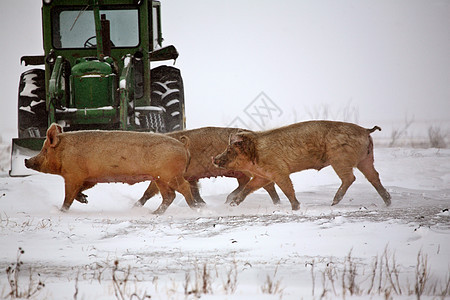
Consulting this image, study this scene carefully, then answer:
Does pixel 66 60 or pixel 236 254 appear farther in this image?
pixel 66 60

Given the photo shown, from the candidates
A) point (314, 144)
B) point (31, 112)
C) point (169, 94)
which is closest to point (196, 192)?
point (314, 144)

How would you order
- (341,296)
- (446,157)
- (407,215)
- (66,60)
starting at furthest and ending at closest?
1. (446,157)
2. (66,60)
3. (407,215)
4. (341,296)

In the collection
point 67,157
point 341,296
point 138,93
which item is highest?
point 138,93

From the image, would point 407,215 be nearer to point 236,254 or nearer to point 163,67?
point 236,254

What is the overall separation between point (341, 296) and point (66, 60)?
782 centimetres

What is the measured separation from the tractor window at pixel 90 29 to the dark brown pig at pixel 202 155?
8.82 ft

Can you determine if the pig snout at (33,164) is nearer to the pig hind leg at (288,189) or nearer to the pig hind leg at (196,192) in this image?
the pig hind leg at (196,192)

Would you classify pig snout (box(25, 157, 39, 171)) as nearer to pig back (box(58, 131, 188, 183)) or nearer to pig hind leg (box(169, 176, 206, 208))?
pig back (box(58, 131, 188, 183))

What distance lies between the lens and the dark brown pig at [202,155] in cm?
855

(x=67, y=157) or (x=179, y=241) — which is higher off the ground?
(x=67, y=157)

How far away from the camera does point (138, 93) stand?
34.9 ft

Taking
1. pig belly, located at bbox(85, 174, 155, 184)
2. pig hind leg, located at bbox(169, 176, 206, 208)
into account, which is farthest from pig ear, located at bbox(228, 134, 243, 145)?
pig belly, located at bbox(85, 174, 155, 184)

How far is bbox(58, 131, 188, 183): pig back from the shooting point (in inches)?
295

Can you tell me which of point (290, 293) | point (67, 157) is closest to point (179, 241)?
point (290, 293)
